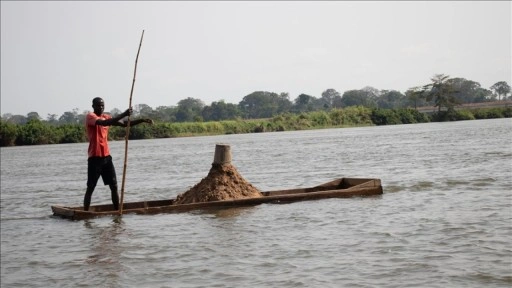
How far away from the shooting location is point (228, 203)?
461 inches

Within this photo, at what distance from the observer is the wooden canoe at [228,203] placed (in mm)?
11547

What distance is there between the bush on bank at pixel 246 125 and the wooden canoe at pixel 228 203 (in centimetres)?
5210

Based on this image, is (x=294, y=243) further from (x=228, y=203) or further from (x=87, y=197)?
(x=87, y=197)

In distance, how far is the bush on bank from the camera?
212 ft

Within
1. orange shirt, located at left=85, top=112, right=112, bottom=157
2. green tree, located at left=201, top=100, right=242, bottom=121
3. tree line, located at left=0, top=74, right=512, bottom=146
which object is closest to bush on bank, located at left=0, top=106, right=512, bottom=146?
tree line, located at left=0, top=74, right=512, bottom=146

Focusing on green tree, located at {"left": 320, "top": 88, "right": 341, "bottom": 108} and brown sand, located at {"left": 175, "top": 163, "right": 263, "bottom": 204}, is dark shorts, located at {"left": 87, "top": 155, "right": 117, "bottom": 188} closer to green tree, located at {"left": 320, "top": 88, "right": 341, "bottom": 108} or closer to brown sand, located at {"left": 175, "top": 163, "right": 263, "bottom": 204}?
brown sand, located at {"left": 175, "top": 163, "right": 263, "bottom": 204}

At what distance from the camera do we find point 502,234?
7824 millimetres

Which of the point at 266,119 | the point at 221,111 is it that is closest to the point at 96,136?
the point at 266,119

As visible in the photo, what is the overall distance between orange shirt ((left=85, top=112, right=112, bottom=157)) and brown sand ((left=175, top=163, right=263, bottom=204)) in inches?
83.1

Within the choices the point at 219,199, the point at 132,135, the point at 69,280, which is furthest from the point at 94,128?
the point at 132,135

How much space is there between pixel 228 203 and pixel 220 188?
1.99 ft

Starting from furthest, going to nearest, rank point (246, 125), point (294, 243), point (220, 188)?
point (246, 125), point (220, 188), point (294, 243)

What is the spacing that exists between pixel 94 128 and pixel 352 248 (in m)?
5.20

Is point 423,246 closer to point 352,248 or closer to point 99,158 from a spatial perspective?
point 352,248
